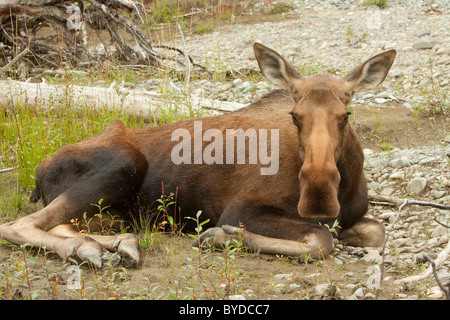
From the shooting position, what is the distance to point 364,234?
616 cm

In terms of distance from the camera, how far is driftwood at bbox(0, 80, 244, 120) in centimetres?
894

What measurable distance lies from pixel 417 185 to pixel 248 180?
7.70ft

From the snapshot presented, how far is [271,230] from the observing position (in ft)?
18.8

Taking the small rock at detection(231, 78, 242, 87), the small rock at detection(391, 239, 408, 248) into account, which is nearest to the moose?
the small rock at detection(391, 239, 408, 248)

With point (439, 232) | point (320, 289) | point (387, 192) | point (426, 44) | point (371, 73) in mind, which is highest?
point (371, 73)

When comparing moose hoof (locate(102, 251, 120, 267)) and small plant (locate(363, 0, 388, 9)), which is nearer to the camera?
moose hoof (locate(102, 251, 120, 267))

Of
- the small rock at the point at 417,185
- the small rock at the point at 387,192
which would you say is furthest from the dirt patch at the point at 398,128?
the small rock at the point at 417,185

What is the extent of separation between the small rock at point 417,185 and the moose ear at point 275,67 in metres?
2.45

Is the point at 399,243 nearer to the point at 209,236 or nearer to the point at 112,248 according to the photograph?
the point at 209,236

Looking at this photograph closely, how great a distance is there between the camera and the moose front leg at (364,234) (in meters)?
6.13

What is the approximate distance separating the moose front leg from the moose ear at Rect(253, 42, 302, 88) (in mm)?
1724

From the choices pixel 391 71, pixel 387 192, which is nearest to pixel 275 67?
pixel 387 192

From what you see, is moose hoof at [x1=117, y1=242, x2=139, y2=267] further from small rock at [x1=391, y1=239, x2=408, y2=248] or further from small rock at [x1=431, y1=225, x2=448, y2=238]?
small rock at [x1=431, y1=225, x2=448, y2=238]

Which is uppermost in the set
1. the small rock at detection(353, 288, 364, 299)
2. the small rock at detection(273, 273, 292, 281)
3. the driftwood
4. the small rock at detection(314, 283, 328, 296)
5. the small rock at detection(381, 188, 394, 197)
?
the driftwood
